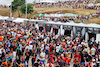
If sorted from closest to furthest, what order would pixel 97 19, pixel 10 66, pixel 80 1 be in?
pixel 10 66 < pixel 97 19 < pixel 80 1

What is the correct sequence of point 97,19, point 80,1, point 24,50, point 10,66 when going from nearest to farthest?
point 10,66
point 24,50
point 97,19
point 80,1

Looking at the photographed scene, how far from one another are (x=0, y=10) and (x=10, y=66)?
62.1m

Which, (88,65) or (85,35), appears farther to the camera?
(85,35)

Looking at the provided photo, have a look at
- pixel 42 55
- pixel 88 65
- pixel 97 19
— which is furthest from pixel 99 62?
pixel 97 19

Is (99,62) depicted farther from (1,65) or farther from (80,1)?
(80,1)

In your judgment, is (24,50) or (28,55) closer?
(28,55)

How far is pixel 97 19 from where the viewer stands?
30.4 m

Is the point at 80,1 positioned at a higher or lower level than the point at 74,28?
higher

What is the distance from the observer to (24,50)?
1127cm

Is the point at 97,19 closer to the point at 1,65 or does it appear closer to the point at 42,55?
the point at 42,55

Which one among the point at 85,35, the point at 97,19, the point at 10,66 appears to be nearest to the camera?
the point at 10,66

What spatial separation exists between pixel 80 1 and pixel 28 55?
4266 centimetres

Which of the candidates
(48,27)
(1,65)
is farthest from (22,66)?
(48,27)

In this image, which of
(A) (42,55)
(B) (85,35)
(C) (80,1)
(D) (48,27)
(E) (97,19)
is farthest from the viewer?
(C) (80,1)
